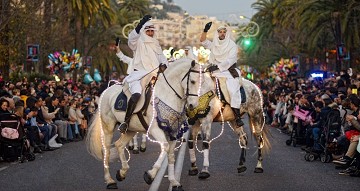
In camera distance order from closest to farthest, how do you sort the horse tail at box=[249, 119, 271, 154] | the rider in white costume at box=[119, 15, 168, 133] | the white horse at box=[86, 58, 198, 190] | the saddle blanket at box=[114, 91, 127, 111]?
the white horse at box=[86, 58, 198, 190]
the saddle blanket at box=[114, 91, 127, 111]
the rider in white costume at box=[119, 15, 168, 133]
the horse tail at box=[249, 119, 271, 154]

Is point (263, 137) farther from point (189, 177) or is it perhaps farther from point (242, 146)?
point (189, 177)

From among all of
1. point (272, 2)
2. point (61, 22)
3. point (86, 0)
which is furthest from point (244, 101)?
point (272, 2)

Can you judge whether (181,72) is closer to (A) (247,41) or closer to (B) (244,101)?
(B) (244,101)

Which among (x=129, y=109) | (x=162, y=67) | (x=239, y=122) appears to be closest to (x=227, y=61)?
(x=239, y=122)

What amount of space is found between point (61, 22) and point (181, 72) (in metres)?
44.4

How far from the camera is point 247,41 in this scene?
60500 millimetres

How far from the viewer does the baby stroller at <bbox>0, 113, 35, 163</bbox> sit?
20.4 meters

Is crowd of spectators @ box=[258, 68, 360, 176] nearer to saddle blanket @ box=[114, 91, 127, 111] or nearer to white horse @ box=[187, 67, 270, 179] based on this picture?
white horse @ box=[187, 67, 270, 179]

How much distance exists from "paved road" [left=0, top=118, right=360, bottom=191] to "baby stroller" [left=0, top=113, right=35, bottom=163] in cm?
32

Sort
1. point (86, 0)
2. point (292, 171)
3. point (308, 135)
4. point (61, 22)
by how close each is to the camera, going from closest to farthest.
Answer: point (292, 171)
point (308, 135)
point (86, 0)
point (61, 22)

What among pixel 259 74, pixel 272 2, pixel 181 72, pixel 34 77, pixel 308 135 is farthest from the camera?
pixel 259 74

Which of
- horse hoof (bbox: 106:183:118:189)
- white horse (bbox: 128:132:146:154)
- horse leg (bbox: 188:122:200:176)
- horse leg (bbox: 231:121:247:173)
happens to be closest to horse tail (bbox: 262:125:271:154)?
horse leg (bbox: 231:121:247:173)

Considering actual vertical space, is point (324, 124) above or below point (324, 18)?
below

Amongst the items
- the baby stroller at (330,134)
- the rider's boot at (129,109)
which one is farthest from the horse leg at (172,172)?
the baby stroller at (330,134)
